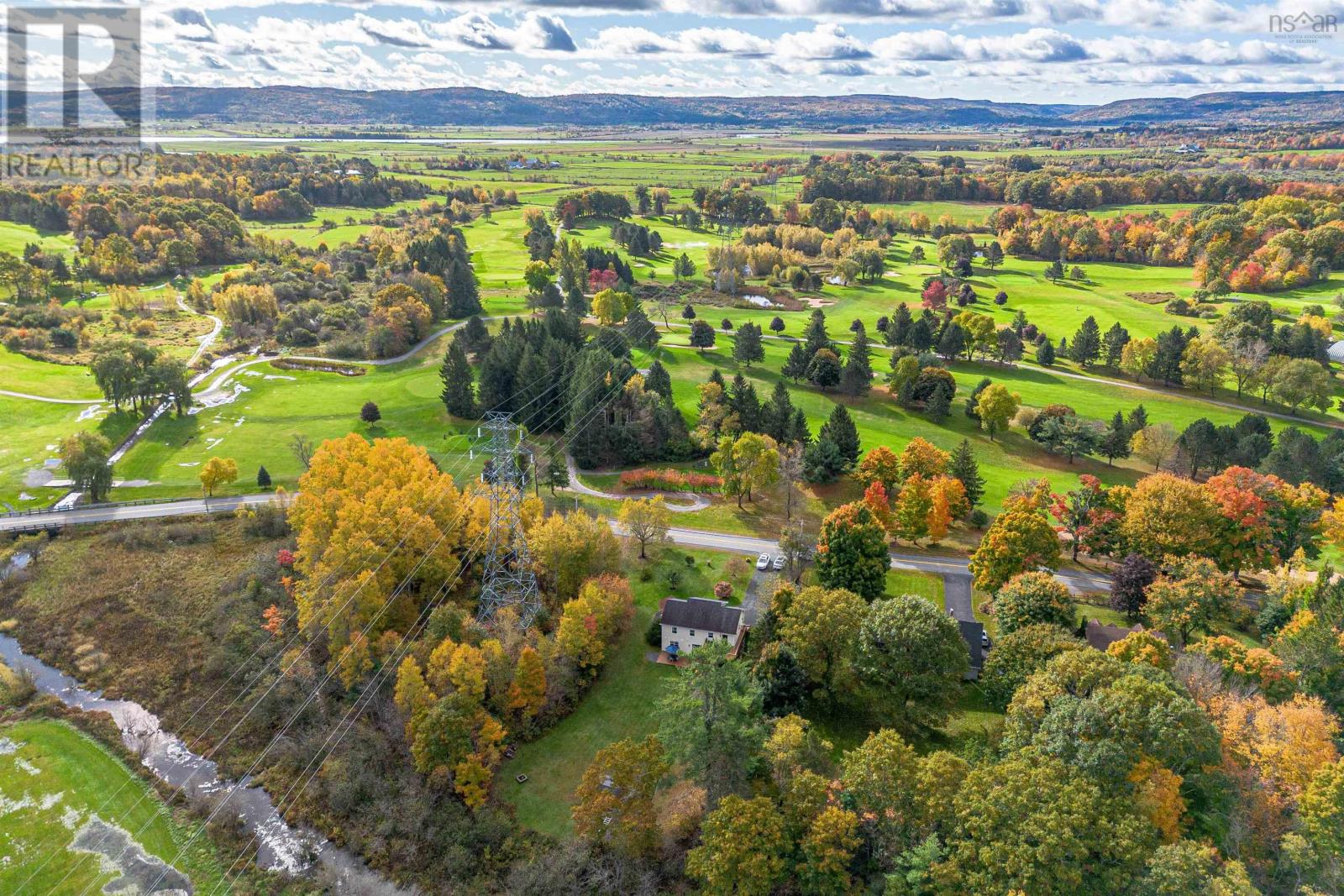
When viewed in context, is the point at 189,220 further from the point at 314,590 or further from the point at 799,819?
the point at 799,819

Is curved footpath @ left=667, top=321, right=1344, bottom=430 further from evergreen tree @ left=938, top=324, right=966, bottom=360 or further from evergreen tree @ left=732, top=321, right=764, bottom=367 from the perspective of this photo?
evergreen tree @ left=732, top=321, right=764, bottom=367

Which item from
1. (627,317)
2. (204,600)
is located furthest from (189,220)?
(204,600)

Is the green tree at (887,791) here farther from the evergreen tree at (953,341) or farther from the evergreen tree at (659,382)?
the evergreen tree at (953,341)

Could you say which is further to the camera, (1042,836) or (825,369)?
(825,369)

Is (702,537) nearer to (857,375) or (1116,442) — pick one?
(857,375)

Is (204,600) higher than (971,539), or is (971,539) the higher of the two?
(971,539)

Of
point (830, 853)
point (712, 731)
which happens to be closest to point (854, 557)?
point (712, 731)
